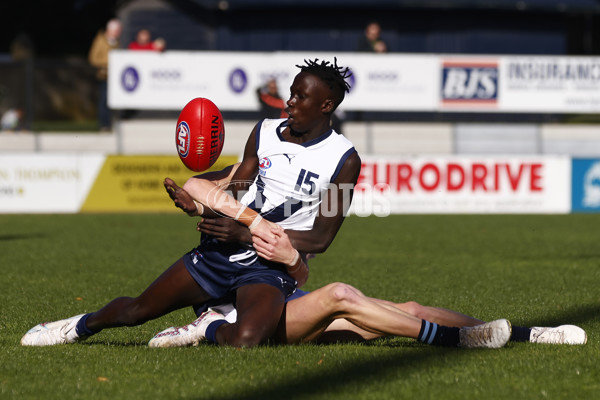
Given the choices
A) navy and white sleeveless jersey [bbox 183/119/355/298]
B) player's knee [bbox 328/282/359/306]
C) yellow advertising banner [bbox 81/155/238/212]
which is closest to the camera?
player's knee [bbox 328/282/359/306]

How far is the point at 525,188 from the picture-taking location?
20516 millimetres

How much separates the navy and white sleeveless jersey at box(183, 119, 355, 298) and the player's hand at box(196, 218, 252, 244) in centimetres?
19

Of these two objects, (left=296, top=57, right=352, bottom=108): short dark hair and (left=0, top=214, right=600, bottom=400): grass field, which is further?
(left=296, top=57, right=352, bottom=108): short dark hair

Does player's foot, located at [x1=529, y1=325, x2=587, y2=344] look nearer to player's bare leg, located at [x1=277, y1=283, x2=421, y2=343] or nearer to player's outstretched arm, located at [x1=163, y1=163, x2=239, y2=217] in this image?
player's bare leg, located at [x1=277, y1=283, x2=421, y2=343]

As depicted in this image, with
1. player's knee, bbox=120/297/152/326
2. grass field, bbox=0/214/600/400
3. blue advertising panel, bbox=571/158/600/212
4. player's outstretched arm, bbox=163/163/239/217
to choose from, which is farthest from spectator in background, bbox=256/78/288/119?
player's knee, bbox=120/297/152/326

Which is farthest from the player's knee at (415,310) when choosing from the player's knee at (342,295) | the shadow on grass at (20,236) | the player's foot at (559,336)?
the shadow on grass at (20,236)

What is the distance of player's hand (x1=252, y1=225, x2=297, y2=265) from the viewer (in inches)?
251

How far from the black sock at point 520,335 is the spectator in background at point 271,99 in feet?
42.0

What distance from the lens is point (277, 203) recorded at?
6676 millimetres

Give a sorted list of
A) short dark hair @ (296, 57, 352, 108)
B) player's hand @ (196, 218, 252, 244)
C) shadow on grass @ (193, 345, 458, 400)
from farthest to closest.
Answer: short dark hair @ (296, 57, 352, 108), player's hand @ (196, 218, 252, 244), shadow on grass @ (193, 345, 458, 400)

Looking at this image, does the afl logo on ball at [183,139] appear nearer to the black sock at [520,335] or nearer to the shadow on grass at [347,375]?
the shadow on grass at [347,375]

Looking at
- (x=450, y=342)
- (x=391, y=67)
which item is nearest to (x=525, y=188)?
(x=391, y=67)

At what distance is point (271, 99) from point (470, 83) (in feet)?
15.8

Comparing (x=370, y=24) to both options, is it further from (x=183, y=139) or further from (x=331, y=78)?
(x=183, y=139)
